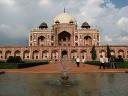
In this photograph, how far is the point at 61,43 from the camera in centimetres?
7544

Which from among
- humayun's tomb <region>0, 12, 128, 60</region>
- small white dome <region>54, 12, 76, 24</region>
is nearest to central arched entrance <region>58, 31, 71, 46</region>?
humayun's tomb <region>0, 12, 128, 60</region>

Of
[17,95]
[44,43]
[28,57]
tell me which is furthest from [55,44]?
[17,95]

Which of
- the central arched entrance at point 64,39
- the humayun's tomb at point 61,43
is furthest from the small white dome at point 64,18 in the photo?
the central arched entrance at point 64,39

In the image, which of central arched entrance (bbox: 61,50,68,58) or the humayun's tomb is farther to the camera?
central arched entrance (bbox: 61,50,68,58)

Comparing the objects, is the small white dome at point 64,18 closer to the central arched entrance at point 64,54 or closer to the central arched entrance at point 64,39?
the central arched entrance at point 64,39

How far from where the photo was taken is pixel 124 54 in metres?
68.2

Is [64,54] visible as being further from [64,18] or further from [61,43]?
[64,18]

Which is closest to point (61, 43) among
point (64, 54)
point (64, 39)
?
point (64, 39)

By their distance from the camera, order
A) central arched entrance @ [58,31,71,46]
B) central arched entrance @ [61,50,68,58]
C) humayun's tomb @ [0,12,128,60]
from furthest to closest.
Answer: central arched entrance @ [58,31,71,46], central arched entrance @ [61,50,68,58], humayun's tomb @ [0,12,128,60]

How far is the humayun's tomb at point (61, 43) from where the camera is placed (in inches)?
2677

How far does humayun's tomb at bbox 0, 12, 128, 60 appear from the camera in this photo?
2677 inches

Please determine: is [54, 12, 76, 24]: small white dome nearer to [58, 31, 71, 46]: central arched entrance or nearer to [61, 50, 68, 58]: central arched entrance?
[58, 31, 71, 46]: central arched entrance

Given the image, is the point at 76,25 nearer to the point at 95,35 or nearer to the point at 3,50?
the point at 95,35

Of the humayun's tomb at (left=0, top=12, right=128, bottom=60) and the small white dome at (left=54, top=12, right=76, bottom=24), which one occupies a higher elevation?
the small white dome at (left=54, top=12, right=76, bottom=24)
